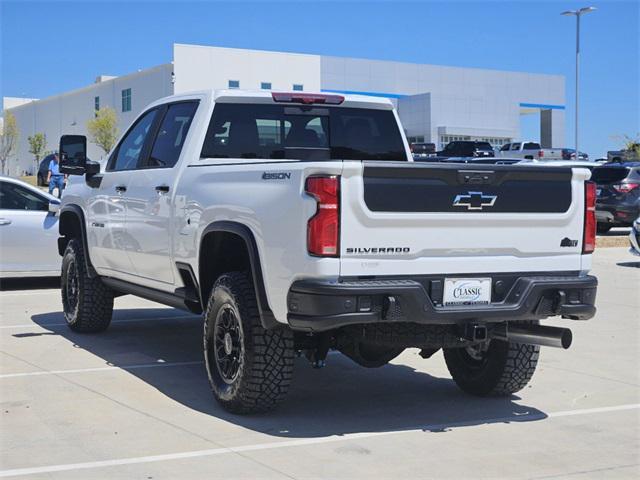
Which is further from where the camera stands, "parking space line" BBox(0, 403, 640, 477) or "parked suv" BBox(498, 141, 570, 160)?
"parked suv" BBox(498, 141, 570, 160)

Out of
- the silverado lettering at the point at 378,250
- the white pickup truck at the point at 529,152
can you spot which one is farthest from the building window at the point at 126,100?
the silverado lettering at the point at 378,250

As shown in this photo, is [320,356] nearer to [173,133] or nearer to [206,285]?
[206,285]

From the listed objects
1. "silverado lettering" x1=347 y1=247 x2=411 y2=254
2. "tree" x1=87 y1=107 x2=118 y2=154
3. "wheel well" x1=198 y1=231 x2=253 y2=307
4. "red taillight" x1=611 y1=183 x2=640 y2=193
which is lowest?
"wheel well" x1=198 y1=231 x2=253 y2=307

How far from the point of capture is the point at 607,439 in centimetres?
605

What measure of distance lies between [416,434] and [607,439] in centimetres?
116

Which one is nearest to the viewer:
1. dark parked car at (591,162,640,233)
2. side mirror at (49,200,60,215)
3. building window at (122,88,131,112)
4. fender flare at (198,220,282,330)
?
fender flare at (198,220,282,330)

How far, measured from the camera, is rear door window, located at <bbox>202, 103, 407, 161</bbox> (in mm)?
7742

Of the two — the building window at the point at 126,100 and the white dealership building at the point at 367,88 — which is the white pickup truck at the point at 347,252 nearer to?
the white dealership building at the point at 367,88

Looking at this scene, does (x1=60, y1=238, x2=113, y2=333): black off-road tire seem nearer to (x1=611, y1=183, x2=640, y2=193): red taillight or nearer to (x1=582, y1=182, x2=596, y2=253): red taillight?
(x1=582, y1=182, x2=596, y2=253): red taillight

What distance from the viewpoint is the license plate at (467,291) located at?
5930 mm

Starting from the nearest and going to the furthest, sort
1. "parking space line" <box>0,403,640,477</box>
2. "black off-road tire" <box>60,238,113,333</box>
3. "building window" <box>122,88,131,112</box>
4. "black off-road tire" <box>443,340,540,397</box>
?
"parking space line" <box>0,403,640,477</box> < "black off-road tire" <box>443,340,540,397</box> < "black off-road tire" <box>60,238,113,333</box> < "building window" <box>122,88,131,112</box>

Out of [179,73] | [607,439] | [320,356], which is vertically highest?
[179,73]

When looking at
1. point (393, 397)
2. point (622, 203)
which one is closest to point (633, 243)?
point (622, 203)

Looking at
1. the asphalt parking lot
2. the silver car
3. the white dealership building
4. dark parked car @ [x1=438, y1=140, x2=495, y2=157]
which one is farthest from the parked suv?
the asphalt parking lot
